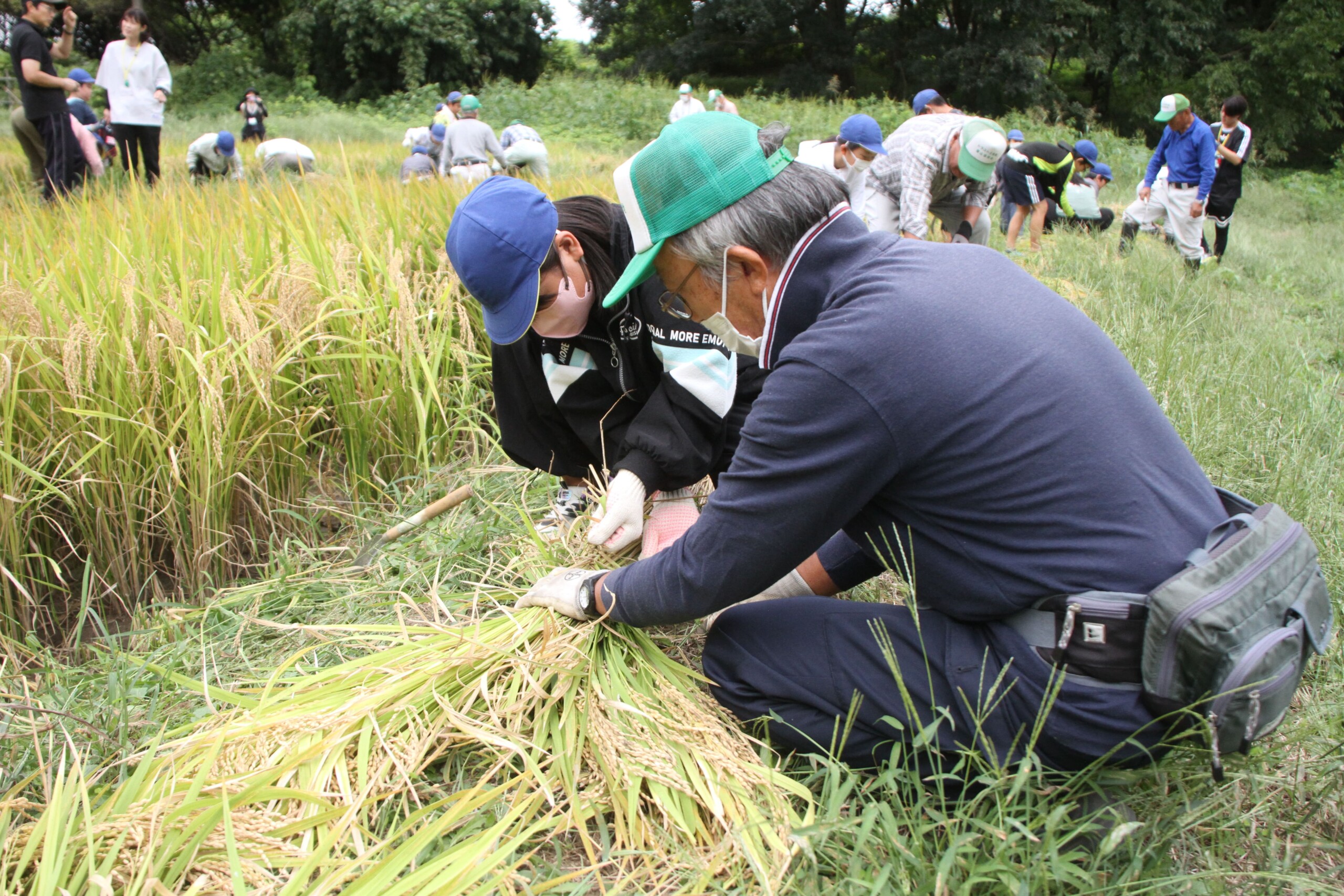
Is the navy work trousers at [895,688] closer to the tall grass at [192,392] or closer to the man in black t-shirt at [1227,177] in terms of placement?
the tall grass at [192,392]

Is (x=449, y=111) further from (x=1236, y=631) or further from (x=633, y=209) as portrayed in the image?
(x=1236, y=631)

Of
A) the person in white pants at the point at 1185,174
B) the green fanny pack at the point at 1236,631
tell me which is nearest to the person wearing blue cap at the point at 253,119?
the person in white pants at the point at 1185,174

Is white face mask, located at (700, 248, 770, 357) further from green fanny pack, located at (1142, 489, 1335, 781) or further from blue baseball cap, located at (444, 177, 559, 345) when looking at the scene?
green fanny pack, located at (1142, 489, 1335, 781)

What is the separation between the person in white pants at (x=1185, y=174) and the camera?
21.8 feet

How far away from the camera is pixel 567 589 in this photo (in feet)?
6.03

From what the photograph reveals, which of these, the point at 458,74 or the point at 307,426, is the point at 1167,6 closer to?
the point at 458,74

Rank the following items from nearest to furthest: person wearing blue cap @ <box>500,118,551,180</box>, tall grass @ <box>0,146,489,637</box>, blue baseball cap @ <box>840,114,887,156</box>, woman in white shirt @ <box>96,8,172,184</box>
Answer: tall grass @ <box>0,146,489,637</box>
blue baseball cap @ <box>840,114,887,156</box>
woman in white shirt @ <box>96,8,172,184</box>
person wearing blue cap @ <box>500,118,551,180</box>

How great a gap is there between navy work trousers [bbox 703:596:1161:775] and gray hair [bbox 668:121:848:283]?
676mm

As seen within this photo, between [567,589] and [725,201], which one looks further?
[567,589]

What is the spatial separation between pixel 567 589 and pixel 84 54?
3471 centimetres

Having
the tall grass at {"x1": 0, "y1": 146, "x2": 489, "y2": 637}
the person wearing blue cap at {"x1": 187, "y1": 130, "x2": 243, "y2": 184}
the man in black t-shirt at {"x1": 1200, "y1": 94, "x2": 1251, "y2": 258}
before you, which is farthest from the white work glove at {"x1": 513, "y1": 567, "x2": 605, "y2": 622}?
the person wearing blue cap at {"x1": 187, "y1": 130, "x2": 243, "y2": 184}

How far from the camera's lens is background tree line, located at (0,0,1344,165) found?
21625 millimetres

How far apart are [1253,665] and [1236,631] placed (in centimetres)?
5

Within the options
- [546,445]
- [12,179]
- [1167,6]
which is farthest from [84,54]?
[546,445]
